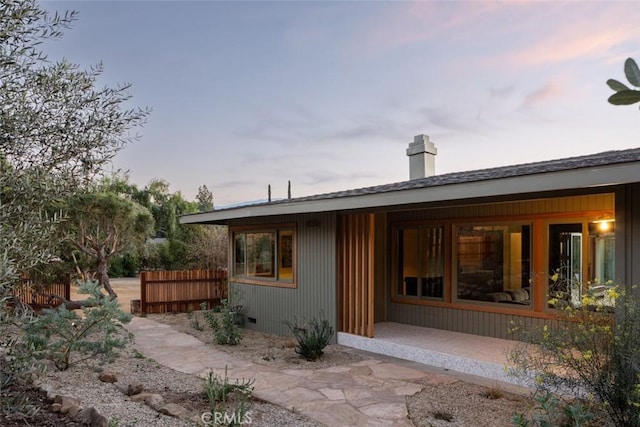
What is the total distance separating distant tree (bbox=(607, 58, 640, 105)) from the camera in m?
1.45

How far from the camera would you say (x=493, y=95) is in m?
9.94

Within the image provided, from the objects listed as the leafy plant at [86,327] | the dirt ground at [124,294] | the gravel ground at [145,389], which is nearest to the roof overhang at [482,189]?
the gravel ground at [145,389]

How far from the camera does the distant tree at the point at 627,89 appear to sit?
4.74 feet

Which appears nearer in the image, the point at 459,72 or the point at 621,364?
the point at 621,364

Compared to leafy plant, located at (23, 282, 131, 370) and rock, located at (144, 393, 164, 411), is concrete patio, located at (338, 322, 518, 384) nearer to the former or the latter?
rock, located at (144, 393, 164, 411)

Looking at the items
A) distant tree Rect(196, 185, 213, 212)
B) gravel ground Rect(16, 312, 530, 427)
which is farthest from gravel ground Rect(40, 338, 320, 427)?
distant tree Rect(196, 185, 213, 212)

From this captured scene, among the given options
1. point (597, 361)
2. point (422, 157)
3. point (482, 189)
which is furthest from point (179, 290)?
point (597, 361)

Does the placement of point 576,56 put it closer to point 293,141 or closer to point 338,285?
point 338,285

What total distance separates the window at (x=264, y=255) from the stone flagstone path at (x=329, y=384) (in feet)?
6.49

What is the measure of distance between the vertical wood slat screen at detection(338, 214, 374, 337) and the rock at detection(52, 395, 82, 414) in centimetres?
406

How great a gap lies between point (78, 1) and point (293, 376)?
16.6 feet

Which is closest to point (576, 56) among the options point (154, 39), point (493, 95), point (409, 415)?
point (493, 95)

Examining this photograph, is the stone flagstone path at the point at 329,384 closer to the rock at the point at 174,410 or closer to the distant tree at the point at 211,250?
the rock at the point at 174,410

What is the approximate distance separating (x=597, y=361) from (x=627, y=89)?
2.75m
